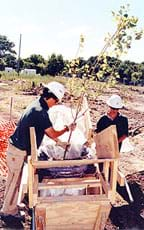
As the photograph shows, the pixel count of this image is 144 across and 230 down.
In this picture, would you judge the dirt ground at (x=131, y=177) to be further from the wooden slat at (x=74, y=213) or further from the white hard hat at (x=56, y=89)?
the white hard hat at (x=56, y=89)

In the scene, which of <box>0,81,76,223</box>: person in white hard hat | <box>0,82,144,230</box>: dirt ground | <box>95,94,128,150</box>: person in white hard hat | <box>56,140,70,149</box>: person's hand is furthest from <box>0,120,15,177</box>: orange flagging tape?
<box>56,140,70,149</box>: person's hand

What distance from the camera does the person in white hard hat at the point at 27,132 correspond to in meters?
4.43

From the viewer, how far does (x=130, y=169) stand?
7.57 metres

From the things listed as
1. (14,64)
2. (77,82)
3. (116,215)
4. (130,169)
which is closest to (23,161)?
(77,82)

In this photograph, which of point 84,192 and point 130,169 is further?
point 130,169

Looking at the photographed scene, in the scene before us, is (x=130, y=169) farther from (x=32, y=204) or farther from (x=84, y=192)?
(x=32, y=204)

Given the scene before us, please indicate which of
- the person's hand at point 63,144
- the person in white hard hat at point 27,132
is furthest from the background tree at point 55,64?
the person's hand at point 63,144

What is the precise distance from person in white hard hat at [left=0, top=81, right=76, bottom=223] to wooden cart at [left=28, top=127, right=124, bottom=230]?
525mm

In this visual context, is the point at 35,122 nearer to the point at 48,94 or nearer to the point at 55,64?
the point at 48,94

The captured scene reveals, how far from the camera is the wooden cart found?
3742 millimetres

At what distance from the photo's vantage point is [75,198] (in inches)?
148

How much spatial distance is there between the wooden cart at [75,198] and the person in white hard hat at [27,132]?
1.72ft

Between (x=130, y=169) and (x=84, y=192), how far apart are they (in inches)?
141

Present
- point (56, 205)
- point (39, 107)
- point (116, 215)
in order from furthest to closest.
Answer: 1. point (116, 215)
2. point (39, 107)
3. point (56, 205)
